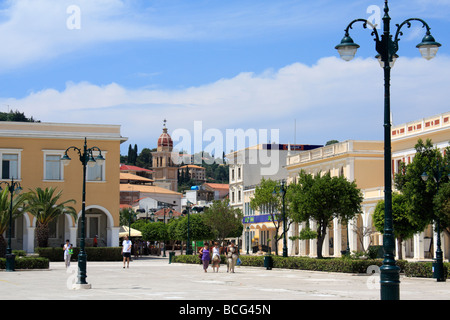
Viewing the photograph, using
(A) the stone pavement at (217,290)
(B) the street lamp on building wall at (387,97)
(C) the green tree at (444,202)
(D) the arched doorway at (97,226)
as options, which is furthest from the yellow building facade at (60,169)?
(B) the street lamp on building wall at (387,97)

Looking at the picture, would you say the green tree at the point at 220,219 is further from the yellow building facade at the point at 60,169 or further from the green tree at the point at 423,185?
the green tree at the point at 423,185

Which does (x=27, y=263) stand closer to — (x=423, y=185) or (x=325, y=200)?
(x=325, y=200)

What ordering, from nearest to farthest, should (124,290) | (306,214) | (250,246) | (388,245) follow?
(388,245), (124,290), (306,214), (250,246)

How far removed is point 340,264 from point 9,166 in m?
29.9

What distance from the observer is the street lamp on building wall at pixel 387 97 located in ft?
49.0

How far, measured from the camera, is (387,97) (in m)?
15.6

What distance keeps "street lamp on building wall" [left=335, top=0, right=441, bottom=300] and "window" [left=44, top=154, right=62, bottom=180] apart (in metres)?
43.9

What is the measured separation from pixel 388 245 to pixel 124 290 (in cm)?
1088

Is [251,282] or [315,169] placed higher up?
[315,169]

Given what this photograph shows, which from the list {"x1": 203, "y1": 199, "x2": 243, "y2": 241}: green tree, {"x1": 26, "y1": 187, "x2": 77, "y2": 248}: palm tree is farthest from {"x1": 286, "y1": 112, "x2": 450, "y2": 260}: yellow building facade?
{"x1": 26, "y1": 187, "x2": 77, "y2": 248}: palm tree

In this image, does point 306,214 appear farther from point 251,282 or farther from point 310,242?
point 310,242

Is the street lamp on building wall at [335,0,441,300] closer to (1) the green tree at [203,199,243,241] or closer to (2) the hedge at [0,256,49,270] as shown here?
(2) the hedge at [0,256,49,270]
